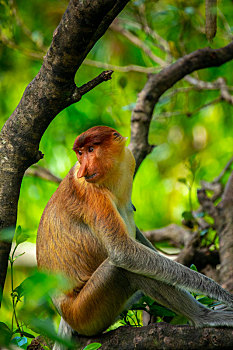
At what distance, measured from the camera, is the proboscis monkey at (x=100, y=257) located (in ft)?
7.04

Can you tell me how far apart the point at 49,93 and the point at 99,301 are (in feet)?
3.42

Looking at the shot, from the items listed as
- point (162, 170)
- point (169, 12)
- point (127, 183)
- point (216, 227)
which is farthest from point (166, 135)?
point (127, 183)

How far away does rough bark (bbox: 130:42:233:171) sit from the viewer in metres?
3.24

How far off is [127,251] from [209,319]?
0.50 meters

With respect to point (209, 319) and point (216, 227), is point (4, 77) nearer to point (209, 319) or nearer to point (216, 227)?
point (216, 227)

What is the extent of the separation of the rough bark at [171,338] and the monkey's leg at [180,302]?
15cm

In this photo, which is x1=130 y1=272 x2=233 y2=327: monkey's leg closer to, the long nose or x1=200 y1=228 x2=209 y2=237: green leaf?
the long nose

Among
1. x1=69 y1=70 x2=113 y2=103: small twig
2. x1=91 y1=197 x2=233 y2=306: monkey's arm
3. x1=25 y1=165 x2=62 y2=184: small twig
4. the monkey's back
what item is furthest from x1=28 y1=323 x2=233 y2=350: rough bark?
x1=25 y1=165 x2=62 y2=184: small twig

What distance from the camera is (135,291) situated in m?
2.21

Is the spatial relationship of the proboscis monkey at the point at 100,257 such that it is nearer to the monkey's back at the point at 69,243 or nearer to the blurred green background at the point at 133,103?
the monkey's back at the point at 69,243

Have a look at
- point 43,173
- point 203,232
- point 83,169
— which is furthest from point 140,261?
point 43,173

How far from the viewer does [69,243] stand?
2260 millimetres

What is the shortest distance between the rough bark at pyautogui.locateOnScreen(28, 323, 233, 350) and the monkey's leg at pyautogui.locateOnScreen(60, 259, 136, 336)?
0.20 m

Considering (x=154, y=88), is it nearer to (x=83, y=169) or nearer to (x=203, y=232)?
(x=203, y=232)
